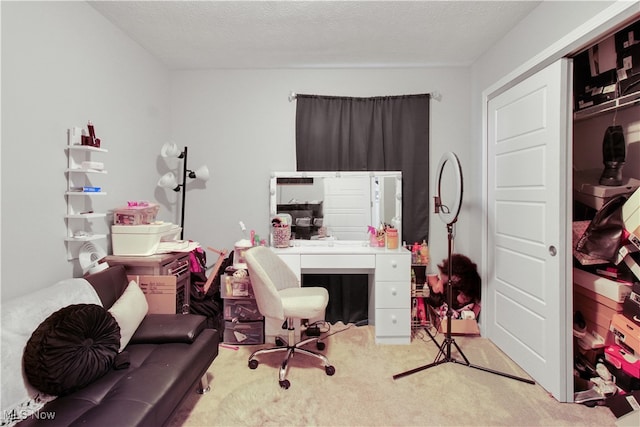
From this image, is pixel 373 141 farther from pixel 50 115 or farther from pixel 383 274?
pixel 50 115

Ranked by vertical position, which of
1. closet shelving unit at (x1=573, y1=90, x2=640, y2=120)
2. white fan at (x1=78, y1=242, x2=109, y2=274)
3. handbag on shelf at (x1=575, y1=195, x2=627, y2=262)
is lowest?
white fan at (x1=78, y1=242, x2=109, y2=274)

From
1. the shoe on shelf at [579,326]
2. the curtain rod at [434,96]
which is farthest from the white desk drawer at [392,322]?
the curtain rod at [434,96]

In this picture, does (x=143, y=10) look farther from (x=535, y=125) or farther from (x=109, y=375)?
(x=535, y=125)

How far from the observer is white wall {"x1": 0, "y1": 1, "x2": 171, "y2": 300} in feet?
5.55

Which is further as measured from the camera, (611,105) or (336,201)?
(336,201)

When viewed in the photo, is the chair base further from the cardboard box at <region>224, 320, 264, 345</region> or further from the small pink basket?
the small pink basket

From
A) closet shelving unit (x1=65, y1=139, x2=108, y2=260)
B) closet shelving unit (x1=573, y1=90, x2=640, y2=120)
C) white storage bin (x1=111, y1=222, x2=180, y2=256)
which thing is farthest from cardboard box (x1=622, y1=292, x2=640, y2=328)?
closet shelving unit (x1=65, y1=139, x2=108, y2=260)

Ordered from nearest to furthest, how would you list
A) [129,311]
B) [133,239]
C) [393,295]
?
[129,311], [133,239], [393,295]

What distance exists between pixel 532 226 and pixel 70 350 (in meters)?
2.76

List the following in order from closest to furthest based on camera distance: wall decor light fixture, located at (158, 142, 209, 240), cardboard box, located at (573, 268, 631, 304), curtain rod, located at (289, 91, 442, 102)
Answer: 1. cardboard box, located at (573, 268, 631, 304)
2. wall decor light fixture, located at (158, 142, 209, 240)
3. curtain rod, located at (289, 91, 442, 102)

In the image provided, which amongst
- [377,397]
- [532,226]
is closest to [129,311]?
[377,397]

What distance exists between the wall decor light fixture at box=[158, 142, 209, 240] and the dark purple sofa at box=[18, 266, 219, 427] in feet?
3.17

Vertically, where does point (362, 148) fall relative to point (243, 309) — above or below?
above

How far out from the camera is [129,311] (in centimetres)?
192
